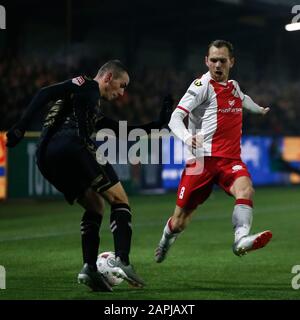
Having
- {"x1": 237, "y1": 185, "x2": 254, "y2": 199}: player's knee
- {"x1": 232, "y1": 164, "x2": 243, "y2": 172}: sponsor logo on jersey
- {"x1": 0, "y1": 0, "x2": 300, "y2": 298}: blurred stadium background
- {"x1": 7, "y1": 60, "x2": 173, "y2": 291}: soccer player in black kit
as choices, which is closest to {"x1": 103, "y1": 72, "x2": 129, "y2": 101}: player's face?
{"x1": 7, "y1": 60, "x2": 173, "y2": 291}: soccer player in black kit

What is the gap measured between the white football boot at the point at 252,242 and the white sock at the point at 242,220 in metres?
0.15

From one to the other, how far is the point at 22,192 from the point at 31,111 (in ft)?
34.5

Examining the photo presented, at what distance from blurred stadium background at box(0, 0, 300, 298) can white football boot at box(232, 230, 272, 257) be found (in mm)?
6976

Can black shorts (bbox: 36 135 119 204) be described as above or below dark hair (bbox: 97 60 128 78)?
below

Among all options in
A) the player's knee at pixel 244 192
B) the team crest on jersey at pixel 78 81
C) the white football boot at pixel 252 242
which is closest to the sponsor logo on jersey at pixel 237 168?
the player's knee at pixel 244 192

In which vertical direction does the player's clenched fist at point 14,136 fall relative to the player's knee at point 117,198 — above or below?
above

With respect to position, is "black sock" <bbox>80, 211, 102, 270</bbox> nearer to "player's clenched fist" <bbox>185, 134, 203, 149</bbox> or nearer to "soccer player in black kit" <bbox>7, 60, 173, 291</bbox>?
"soccer player in black kit" <bbox>7, 60, 173, 291</bbox>

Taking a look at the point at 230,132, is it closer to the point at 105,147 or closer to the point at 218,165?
the point at 218,165

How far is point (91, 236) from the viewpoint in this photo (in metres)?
7.24

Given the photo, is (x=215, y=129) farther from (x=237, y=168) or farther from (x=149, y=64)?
(x=149, y=64)

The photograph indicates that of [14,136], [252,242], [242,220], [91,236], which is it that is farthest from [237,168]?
[14,136]

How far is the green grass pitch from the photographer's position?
7176 mm

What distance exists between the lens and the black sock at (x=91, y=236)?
285 inches

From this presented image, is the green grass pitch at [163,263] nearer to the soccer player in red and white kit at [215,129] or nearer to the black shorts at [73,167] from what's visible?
the soccer player in red and white kit at [215,129]
